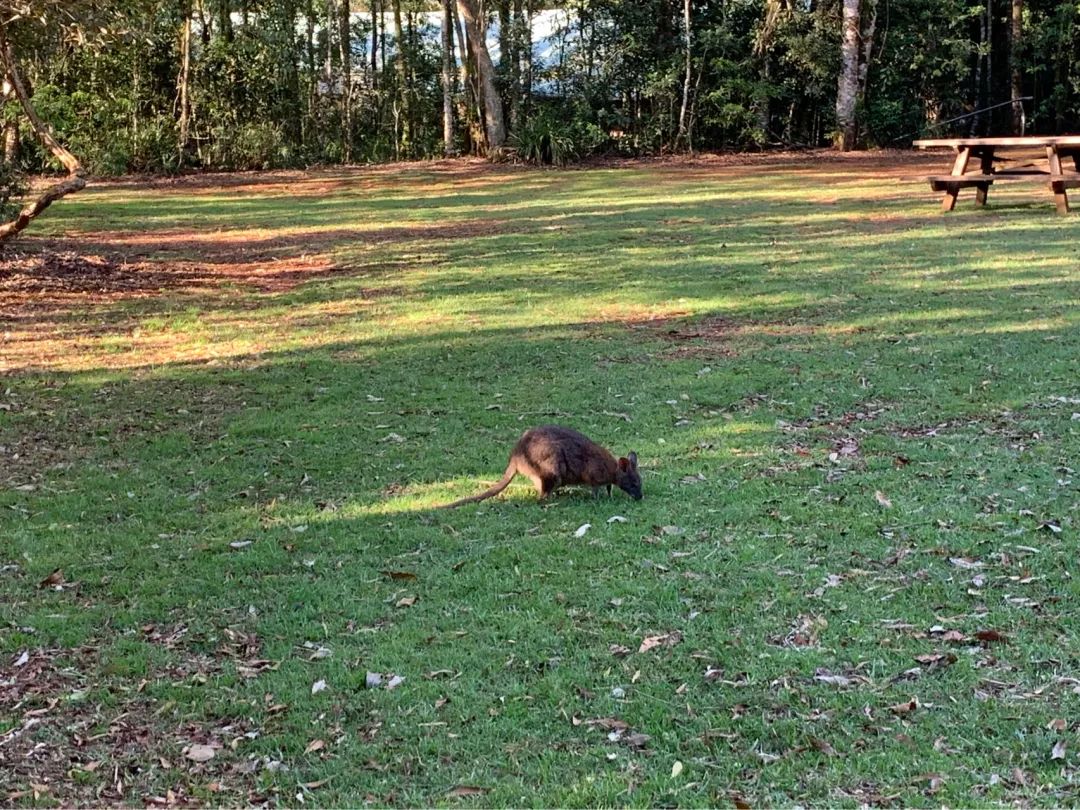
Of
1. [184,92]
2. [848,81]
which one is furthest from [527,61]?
[184,92]

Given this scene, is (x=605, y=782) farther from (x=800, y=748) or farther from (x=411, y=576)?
(x=411, y=576)

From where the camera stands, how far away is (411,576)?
4785 millimetres

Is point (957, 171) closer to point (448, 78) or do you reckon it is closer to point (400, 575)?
point (400, 575)

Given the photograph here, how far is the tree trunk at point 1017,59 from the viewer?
26812 millimetres

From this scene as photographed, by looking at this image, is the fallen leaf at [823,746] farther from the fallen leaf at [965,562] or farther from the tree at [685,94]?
the tree at [685,94]

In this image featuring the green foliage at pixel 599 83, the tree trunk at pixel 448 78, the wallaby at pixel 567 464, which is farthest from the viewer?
the tree trunk at pixel 448 78

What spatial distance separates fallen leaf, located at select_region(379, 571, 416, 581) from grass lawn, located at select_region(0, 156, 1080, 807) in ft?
0.22

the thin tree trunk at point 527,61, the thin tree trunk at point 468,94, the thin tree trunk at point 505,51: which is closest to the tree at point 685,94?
the thin tree trunk at point 527,61

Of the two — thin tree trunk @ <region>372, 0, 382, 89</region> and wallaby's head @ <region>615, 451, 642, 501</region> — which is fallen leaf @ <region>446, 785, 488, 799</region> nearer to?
wallaby's head @ <region>615, 451, 642, 501</region>

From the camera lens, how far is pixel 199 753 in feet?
11.3

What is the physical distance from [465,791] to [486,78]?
2608 centimetres

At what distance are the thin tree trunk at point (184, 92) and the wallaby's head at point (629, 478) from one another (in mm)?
24519

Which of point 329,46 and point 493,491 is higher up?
point 329,46

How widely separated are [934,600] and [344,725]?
2.42 m
